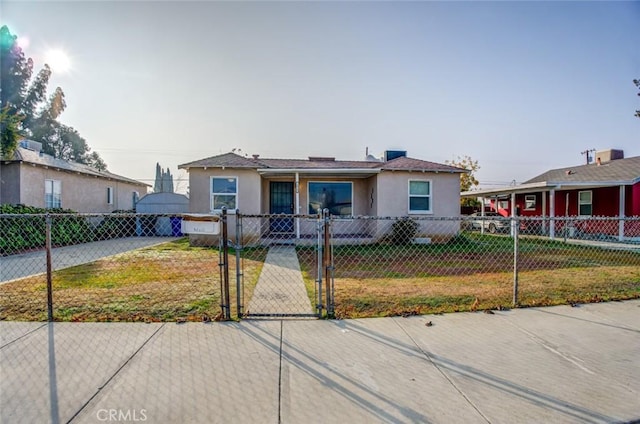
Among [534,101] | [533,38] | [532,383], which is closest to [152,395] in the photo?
[532,383]

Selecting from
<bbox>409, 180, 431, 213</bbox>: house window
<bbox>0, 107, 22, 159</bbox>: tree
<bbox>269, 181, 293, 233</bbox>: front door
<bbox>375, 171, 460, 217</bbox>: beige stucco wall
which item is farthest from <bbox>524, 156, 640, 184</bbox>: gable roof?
<bbox>0, 107, 22, 159</bbox>: tree

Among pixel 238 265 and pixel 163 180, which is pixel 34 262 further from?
pixel 163 180

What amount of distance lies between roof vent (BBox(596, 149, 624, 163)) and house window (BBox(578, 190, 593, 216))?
16.7 ft

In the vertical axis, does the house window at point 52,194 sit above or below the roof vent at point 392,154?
below

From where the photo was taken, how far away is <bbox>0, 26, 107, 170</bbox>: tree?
18.1m

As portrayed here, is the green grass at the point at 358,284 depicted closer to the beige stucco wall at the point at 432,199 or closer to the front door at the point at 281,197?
the beige stucco wall at the point at 432,199

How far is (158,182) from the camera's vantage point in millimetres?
36938

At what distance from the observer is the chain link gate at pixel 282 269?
426 cm

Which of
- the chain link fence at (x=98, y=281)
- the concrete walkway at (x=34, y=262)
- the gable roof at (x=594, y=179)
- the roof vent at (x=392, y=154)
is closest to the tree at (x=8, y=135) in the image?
the chain link fence at (x=98, y=281)

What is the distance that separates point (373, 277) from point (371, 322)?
9.32 feet

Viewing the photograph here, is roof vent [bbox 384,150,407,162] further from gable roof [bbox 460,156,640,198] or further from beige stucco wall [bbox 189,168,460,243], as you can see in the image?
gable roof [bbox 460,156,640,198]

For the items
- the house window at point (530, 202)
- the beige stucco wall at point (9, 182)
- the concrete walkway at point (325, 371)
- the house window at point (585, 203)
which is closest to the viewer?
the concrete walkway at point (325, 371)

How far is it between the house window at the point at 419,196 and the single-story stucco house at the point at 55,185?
1664 cm

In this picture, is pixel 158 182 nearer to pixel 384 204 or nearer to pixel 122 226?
pixel 122 226
